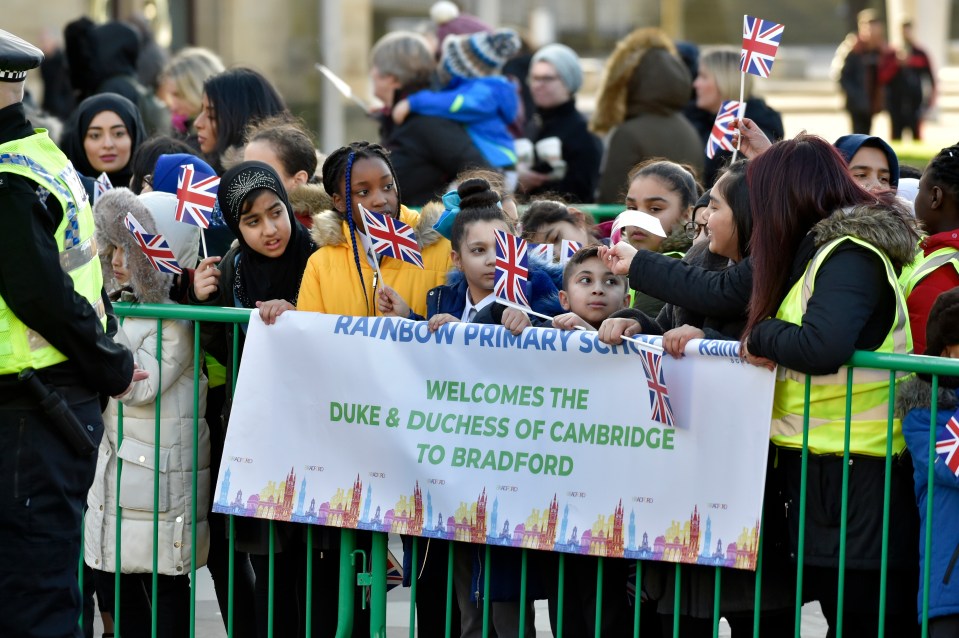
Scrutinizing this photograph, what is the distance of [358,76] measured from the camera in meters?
23.3

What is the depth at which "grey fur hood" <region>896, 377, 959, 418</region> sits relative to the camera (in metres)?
4.50

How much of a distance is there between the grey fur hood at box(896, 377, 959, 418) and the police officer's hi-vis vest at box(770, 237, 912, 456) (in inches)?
1.6

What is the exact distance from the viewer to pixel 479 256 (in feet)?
17.4

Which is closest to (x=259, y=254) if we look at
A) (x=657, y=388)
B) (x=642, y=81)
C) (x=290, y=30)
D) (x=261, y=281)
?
(x=261, y=281)

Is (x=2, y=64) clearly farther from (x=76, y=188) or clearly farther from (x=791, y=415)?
(x=791, y=415)

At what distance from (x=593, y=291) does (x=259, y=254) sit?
1272 millimetres

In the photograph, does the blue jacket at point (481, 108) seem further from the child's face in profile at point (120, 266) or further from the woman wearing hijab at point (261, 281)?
the child's face in profile at point (120, 266)

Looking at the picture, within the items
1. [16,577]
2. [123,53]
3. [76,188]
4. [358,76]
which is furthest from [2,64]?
[358,76]

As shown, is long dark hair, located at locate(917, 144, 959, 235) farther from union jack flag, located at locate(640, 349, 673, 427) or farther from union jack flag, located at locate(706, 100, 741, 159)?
union jack flag, located at locate(640, 349, 673, 427)

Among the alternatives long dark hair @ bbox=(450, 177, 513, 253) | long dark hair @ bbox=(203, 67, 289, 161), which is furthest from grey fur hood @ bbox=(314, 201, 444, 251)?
long dark hair @ bbox=(203, 67, 289, 161)

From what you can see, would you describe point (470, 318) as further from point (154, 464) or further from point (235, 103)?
point (235, 103)

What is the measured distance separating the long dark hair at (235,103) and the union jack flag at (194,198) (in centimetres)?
159

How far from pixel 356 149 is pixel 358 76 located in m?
17.9

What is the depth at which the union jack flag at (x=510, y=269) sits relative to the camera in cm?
488
